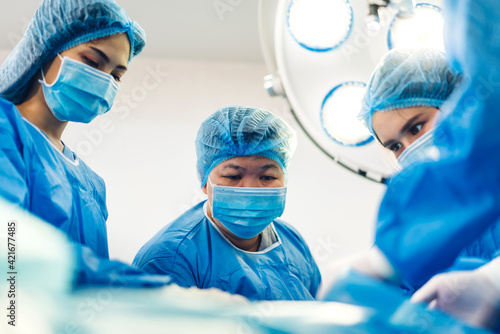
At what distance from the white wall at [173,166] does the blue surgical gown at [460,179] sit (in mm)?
2146

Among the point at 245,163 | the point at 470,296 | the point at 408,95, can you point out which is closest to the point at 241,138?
the point at 245,163

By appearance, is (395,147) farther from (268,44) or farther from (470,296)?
(470,296)

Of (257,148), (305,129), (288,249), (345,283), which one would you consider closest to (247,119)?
(257,148)

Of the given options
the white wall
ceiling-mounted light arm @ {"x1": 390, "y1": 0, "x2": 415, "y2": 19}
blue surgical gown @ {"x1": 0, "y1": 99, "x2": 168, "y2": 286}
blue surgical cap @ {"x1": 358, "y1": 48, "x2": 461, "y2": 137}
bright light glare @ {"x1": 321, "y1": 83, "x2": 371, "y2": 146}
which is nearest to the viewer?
blue surgical gown @ {"x1": 0, "y1": 99, "x2": 168, "y2": 286}

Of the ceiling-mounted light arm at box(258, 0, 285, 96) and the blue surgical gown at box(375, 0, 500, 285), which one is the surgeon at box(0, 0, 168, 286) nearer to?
the ceiling-mounted light arm at box(258, 0, 285, 96)

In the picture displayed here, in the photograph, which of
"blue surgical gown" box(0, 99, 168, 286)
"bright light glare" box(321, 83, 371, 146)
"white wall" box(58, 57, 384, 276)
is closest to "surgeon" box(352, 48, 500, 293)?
"bright light glare" box(321, 83, 371, 146)

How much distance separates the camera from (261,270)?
177cm

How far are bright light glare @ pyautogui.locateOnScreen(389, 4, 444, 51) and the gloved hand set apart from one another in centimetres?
79

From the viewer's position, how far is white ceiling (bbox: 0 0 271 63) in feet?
8.81

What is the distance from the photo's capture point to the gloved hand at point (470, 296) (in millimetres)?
898

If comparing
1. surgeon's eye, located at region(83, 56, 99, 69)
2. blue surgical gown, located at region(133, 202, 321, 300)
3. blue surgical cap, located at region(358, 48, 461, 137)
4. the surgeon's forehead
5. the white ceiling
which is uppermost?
the white ceiling

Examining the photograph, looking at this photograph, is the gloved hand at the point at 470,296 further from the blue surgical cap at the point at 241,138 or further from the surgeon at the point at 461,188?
the blue surgical cap at the point at 241,138

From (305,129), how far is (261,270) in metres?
0.53

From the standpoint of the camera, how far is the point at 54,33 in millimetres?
1537
